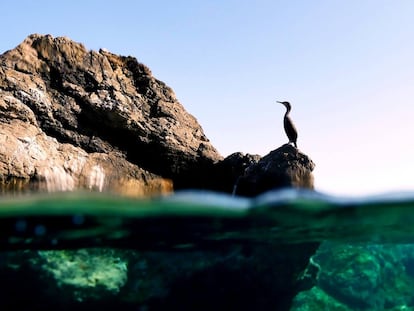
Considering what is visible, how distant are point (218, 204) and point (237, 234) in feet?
10.9

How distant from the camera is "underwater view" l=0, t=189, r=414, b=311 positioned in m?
12.5

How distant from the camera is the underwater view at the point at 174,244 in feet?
40.9

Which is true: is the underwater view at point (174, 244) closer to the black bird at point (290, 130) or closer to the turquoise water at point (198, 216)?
the turquoise water at point (198, 216)

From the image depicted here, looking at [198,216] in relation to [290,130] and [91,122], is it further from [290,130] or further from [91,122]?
[91,122]

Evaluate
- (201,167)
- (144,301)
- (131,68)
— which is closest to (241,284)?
(144,301)

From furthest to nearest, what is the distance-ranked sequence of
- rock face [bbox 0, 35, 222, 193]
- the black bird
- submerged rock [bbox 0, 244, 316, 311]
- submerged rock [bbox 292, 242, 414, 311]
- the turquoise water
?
submerged rock [bbox 292, 242, 414, 311]
submerged rock [bbox 0, 244, 316, 311]
the black bird
the turquoise water
rock face [bbox 0, 35, 222, 193]

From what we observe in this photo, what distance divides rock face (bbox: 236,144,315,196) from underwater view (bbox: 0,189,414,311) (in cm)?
28

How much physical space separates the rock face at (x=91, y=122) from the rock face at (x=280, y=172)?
222 centimetres

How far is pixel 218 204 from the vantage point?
1268 cm

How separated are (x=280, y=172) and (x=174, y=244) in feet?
19.3

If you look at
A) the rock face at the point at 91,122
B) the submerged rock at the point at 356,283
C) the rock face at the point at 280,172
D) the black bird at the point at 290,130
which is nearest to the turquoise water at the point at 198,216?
the rock face at the point at 280,172

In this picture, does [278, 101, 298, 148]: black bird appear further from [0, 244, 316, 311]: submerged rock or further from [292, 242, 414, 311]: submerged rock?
[292, 242, 414, 311]: submerged rock

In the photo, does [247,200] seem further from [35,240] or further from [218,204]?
[35,240]

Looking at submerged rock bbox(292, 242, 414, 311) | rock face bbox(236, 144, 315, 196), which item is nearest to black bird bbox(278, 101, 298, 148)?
rock face bbox(236, 144, 315, 196)
